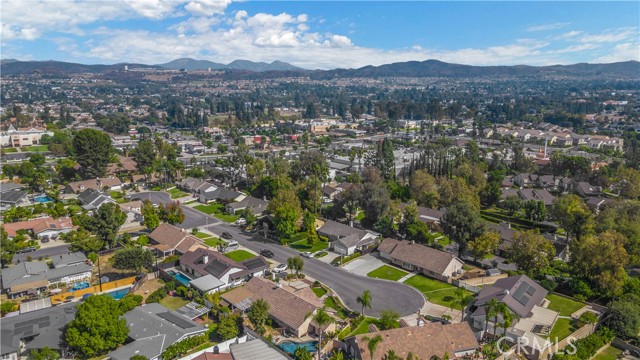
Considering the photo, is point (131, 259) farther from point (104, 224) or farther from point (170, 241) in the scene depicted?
point (104, 224)

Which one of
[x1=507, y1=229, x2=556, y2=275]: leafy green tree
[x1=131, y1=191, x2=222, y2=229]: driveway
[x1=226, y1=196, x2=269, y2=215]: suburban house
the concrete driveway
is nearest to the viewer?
[x1=507, y1=229, x2=556, y2=275]: leafy green tree

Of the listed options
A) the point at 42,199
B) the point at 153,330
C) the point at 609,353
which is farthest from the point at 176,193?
the point at 609,353

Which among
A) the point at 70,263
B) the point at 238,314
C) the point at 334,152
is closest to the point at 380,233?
the point at 238,314

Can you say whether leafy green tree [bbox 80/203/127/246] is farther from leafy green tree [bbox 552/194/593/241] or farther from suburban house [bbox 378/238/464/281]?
leafy green tree [bbox 552/194/593/241]

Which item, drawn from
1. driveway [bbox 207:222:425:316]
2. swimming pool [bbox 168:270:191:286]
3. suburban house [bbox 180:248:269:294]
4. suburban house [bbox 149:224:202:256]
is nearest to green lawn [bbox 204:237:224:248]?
suburban house [bbox 149:224:202:256]

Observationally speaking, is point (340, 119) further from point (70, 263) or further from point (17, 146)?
point (70, 263)
